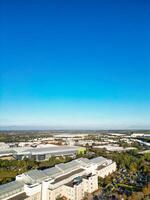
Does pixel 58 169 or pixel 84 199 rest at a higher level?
pixel 58 169

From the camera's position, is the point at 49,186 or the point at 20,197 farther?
the point at 49,186

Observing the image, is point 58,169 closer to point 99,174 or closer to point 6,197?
point 99,174

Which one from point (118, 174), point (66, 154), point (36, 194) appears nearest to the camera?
point (36, 194)

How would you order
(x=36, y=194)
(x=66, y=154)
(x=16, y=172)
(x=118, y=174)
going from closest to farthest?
(x=36, y=194) < (x=16, y=172) < (x=118, y=174) < (x=66, y=154)

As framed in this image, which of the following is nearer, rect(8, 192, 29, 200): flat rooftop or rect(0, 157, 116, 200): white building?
rect(8, 192, 29, 200): flat rooftop

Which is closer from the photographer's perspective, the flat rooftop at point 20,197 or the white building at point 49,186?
the flat rooftop at point 20,197

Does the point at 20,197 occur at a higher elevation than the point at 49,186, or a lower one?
lower

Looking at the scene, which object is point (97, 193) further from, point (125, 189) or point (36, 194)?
point (36, 194)

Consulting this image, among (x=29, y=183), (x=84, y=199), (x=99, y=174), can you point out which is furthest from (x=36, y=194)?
(x=99, y=174)

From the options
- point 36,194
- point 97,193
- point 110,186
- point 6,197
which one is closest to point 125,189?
point 110,186

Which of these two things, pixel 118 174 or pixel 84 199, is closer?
pixel 84 199
